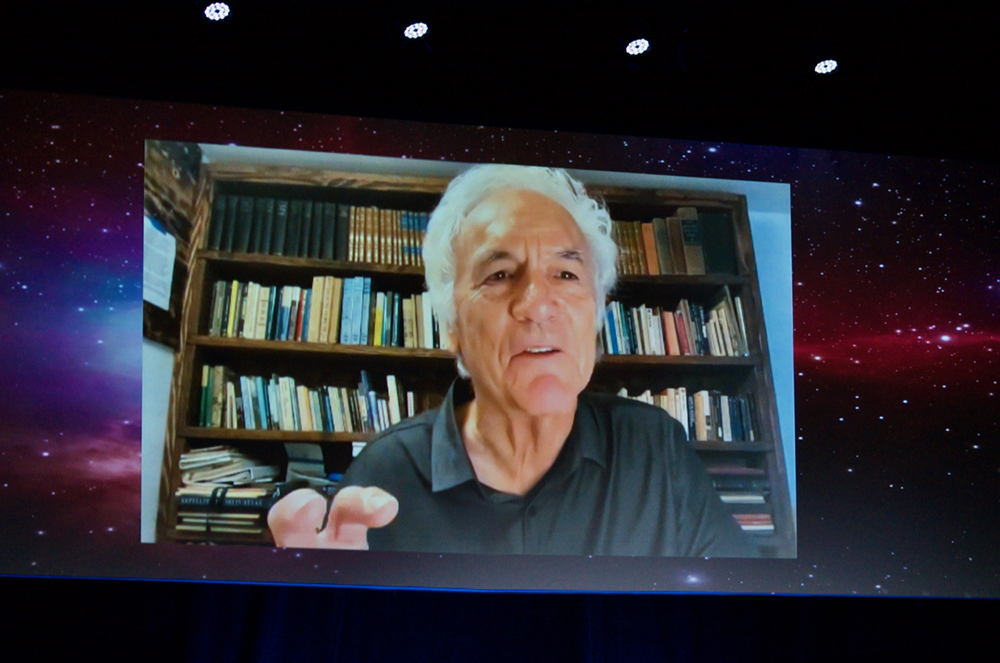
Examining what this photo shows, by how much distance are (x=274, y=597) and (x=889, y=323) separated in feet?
6.94

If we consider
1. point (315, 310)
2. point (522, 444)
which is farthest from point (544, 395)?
point (315, 310)

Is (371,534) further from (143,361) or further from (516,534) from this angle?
(143,361)

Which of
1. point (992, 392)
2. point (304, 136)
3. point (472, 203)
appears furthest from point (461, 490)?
point (992, 392)

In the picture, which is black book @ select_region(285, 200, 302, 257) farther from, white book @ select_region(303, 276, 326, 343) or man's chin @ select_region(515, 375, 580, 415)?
man's chin @ select_region(515, 375, 580, 415)

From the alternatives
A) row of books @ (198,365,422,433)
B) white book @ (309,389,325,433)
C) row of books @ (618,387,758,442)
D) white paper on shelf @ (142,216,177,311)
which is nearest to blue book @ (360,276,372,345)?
row of books @ (198,365,422,433)

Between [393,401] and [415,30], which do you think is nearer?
[393,401]

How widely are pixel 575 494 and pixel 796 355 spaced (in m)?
0.84

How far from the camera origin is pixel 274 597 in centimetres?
288

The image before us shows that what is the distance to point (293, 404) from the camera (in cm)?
275

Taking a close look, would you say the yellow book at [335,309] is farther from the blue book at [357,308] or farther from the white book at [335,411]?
the white book at [335,411]

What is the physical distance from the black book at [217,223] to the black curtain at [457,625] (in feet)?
3.35

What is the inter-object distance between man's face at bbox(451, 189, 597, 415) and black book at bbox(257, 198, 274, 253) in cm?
55

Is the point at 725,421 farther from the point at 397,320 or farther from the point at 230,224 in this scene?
the point at 230,224

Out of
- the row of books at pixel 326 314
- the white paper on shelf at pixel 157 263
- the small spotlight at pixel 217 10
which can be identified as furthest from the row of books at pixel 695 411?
the small spotlight at pixel 217 10
